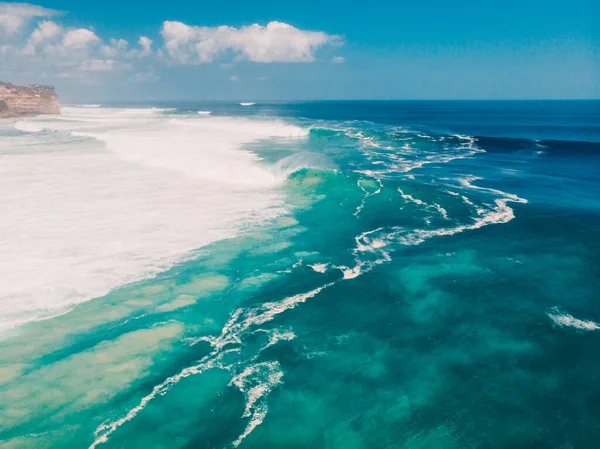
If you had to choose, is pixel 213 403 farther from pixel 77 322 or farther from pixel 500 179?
pixel 500 179

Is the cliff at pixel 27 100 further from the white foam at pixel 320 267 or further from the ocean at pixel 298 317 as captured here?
the white foam at pixel 320 267

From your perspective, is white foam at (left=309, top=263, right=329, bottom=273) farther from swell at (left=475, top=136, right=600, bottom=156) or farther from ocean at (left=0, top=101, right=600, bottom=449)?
swell at (left=475, top=136, right=600, bottom=156)

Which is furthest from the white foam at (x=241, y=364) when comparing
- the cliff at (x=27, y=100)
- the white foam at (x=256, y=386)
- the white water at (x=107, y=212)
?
the cliff at (x=27, y=100)

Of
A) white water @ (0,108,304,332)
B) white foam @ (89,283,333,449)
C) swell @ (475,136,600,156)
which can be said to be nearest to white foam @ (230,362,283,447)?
white foam @ (89,283,333,449)

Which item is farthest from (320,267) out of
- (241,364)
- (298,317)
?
(241,364)

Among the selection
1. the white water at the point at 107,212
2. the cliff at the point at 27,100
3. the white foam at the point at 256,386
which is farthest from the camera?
→ the cliff at the point at 27,100

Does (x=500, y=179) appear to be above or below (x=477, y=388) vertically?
above

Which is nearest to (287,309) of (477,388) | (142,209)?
(477,388)
